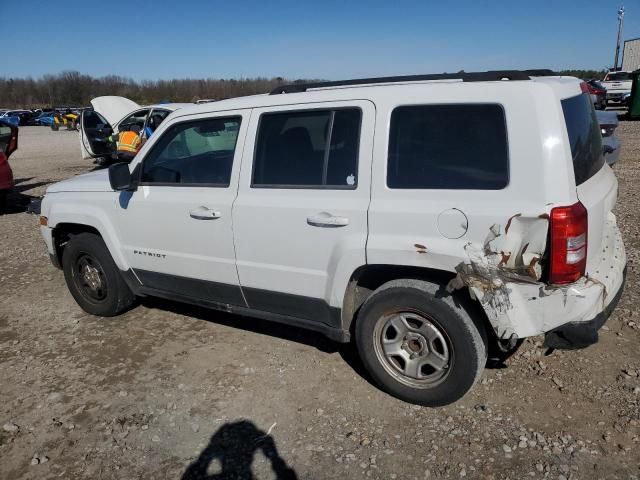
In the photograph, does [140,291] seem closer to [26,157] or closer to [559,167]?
[559,167]

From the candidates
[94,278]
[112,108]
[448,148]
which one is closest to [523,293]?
[448,148]

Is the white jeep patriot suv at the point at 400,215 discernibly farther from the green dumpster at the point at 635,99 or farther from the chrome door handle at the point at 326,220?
the green dumpster at the point at 635,99

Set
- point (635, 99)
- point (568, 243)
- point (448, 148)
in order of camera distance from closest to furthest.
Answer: point (568, 243) < point (448, 148) < point (635, 99)

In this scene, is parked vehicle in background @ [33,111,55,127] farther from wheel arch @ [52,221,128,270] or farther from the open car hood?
wheel arch @ [52,221,128,270]

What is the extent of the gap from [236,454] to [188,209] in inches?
67.5

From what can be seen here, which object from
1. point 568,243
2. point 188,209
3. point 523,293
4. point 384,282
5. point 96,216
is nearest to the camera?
point 568,243

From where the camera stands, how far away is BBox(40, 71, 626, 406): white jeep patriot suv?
2.61 m

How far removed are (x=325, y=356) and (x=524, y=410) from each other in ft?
4.72

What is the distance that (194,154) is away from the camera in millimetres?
3916

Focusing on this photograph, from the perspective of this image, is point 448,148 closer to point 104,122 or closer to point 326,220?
point 326,220

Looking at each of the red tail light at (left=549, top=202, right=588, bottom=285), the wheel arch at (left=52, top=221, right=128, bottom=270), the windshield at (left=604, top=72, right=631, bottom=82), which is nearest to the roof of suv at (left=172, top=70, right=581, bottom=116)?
the red tail light at (left=549, top=202, right=588, bottom=285)

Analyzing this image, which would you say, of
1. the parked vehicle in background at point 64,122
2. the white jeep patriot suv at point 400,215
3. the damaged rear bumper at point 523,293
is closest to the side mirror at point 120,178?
the white jeep patriot suv at point 400,215

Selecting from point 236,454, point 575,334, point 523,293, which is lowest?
point 236,454

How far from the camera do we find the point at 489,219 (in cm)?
263
